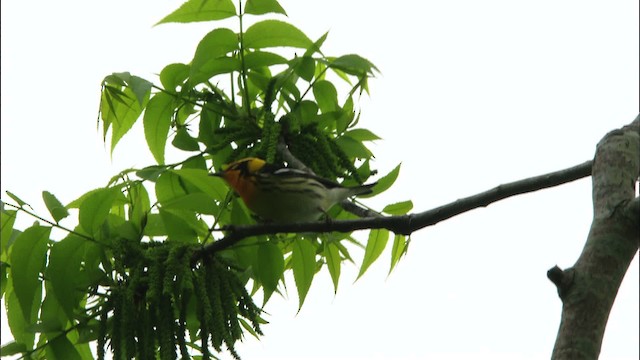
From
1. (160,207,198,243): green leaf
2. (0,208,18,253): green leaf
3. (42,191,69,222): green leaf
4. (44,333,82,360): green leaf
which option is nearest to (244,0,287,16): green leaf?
(160,207,198,243): green leaf

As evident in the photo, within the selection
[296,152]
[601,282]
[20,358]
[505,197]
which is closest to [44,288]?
[20,358]

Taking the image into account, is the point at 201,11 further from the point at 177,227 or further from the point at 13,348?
the point at 13,348

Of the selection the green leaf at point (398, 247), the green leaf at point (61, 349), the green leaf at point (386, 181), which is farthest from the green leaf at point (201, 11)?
the green leaf at point (61, 349)

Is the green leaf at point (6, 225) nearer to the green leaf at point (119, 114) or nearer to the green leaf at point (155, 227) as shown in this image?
the green leaf at point (155, 227)

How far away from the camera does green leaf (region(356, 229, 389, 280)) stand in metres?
4.47

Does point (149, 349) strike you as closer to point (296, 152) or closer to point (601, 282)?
point (296, 152)

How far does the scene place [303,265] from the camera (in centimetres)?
430

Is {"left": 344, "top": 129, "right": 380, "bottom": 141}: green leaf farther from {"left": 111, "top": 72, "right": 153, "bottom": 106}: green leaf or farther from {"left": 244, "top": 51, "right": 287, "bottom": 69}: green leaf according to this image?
{"left": 111, "top": 72, "right": 153, "bottom": 106}: green leaf

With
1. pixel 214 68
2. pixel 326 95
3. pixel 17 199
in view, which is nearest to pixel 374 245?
pixel 326 95

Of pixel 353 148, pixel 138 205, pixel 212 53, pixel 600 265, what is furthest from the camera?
pixel 353 148

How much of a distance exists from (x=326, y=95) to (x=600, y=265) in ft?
7.90

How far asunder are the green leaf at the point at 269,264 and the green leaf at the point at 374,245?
0.60 meters

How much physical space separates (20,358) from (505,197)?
2397 millimetres

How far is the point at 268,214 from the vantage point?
4586 mm
